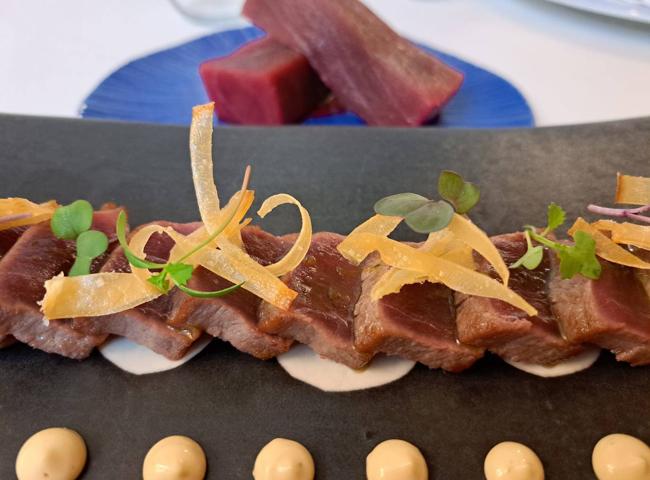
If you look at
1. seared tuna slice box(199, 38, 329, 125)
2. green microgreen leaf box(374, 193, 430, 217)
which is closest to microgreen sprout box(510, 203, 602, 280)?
green microgreen leaf box(374, 193, 430, 217)

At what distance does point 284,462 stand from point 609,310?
133 cm

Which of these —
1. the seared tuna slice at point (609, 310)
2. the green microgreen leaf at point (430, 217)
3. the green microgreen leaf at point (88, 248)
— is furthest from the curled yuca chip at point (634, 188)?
the green microgreen leaf at point (88, 248)

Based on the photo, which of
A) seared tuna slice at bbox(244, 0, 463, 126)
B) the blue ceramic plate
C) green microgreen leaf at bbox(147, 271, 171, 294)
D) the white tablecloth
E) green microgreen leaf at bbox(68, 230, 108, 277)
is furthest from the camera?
the white tablecloth

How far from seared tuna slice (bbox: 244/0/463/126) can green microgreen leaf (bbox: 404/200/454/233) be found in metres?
2.27

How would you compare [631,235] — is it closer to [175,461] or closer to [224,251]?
[224,251]

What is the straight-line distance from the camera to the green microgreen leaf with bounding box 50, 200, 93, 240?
104 inches

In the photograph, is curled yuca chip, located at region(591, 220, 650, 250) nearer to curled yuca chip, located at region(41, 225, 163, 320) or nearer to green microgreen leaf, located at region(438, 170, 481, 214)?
green microgreen leaf, located at region(438, 170, 481, 214)

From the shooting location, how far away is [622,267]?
8.03 ft

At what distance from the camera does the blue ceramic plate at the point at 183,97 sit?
15.1ft

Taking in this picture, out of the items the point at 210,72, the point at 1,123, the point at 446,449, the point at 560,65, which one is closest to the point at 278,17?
the point at 210,72

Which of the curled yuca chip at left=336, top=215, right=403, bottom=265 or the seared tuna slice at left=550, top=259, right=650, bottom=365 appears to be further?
the curled yuca chip at left=336, top=215, right=403, bottom=265

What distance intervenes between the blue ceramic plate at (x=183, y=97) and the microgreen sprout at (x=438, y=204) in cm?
235

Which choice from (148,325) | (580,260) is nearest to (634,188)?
(580,260)

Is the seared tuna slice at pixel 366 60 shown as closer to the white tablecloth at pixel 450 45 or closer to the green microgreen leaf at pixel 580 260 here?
the white tablecloth at pixel 450 45
